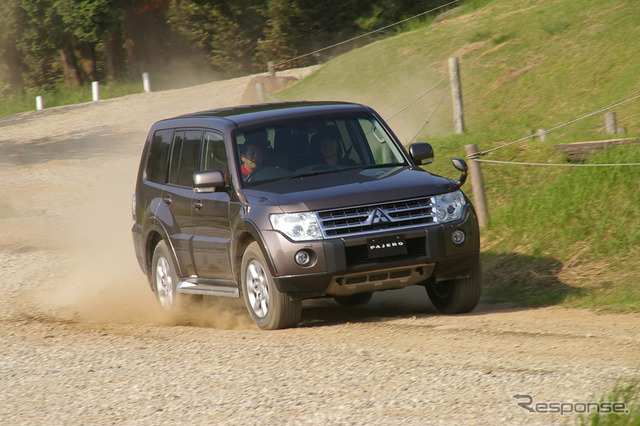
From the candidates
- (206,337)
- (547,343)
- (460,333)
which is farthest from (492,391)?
(206,337)

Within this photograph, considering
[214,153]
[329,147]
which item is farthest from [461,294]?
[214,153]

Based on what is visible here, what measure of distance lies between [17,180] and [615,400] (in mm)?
23559

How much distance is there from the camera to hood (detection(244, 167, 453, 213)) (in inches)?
304

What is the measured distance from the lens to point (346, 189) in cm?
787

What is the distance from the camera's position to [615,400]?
4.57m

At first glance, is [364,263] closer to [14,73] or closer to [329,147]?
[329,147]

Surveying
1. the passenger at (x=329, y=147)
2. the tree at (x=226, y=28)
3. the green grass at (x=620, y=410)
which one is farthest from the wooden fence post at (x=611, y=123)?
the tree at (x=226, y=28)

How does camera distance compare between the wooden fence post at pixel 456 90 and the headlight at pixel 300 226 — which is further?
the wooden fence post at pixel 456 90

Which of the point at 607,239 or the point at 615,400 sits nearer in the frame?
the point at 615,400

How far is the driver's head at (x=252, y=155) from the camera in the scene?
859 centimetres

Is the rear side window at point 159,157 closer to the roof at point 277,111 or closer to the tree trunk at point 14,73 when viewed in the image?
the roof at point 277,111

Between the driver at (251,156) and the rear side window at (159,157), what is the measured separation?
5.22 ft

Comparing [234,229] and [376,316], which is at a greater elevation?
[234,229]

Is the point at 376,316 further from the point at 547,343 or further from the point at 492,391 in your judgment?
the point at 492,391
